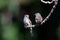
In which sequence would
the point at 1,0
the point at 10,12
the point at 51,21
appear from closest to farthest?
the point at 1,0 → the point at 10,12 → the point at 51,21

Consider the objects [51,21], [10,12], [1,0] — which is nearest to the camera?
[1,0]

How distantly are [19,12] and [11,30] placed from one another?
0.31m

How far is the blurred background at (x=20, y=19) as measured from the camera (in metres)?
3.81

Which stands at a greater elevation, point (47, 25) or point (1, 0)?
point (1, 0)

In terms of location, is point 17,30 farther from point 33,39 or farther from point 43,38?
point 43,38

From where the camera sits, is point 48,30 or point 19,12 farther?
point 48,30

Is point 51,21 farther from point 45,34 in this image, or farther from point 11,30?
point 11,30

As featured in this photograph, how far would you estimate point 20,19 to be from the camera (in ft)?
14.1

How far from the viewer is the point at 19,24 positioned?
4.11m

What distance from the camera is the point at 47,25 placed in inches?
171

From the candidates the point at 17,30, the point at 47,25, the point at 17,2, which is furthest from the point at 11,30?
the point at 47,25

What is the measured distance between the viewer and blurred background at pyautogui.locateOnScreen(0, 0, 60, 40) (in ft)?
12.5

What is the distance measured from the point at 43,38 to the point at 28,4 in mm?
573

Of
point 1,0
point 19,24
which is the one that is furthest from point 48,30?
point 1,0
